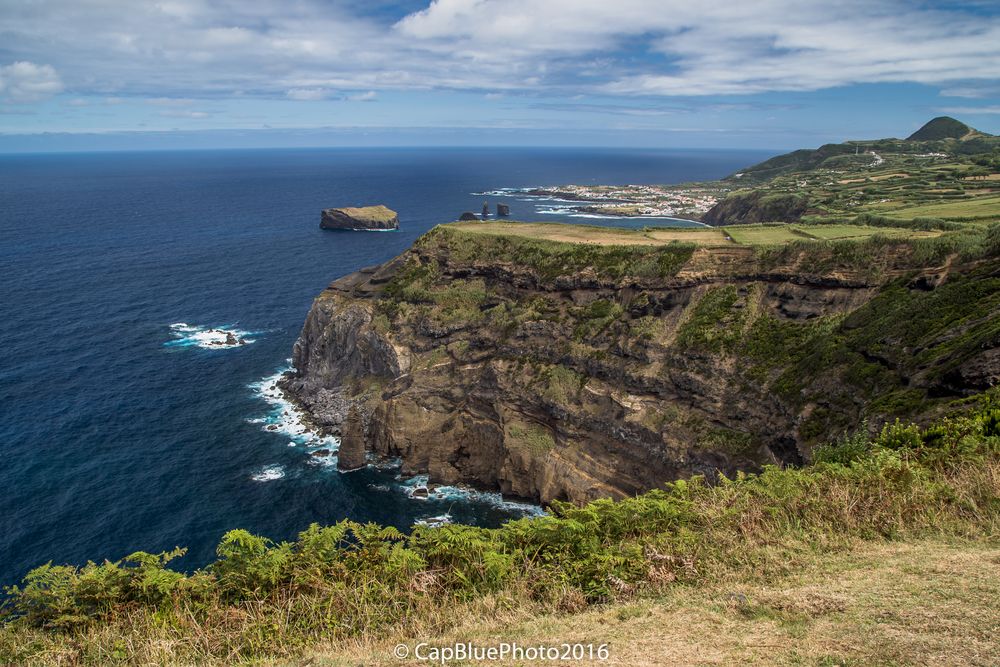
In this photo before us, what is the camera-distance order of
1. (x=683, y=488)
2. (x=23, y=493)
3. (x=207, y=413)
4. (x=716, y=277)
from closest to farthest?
(x=683, y=488), (x=23, y=493), (x=716, y=277), (x=207, y=413)

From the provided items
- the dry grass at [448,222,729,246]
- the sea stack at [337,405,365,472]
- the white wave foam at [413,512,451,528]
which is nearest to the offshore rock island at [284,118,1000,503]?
the sea stack at [337,405,365,472]

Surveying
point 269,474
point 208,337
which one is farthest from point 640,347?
point 208,337

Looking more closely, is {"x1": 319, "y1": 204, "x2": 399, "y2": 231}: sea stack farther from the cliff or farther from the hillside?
the hillside

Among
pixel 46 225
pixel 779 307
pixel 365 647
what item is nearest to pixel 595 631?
pixel 365 647

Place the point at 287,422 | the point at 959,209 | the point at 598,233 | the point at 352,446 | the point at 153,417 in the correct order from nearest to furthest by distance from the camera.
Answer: the point at 352,446 → the point at 153,417 → the point at 959,209 → the point at 287,422 → the point at 598,233

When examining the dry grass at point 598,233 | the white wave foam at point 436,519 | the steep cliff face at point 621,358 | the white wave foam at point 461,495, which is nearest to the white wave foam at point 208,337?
the steep cliff face at point 621,358

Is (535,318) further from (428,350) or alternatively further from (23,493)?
(23,493)

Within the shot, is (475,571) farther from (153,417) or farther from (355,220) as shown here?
(355,220)
